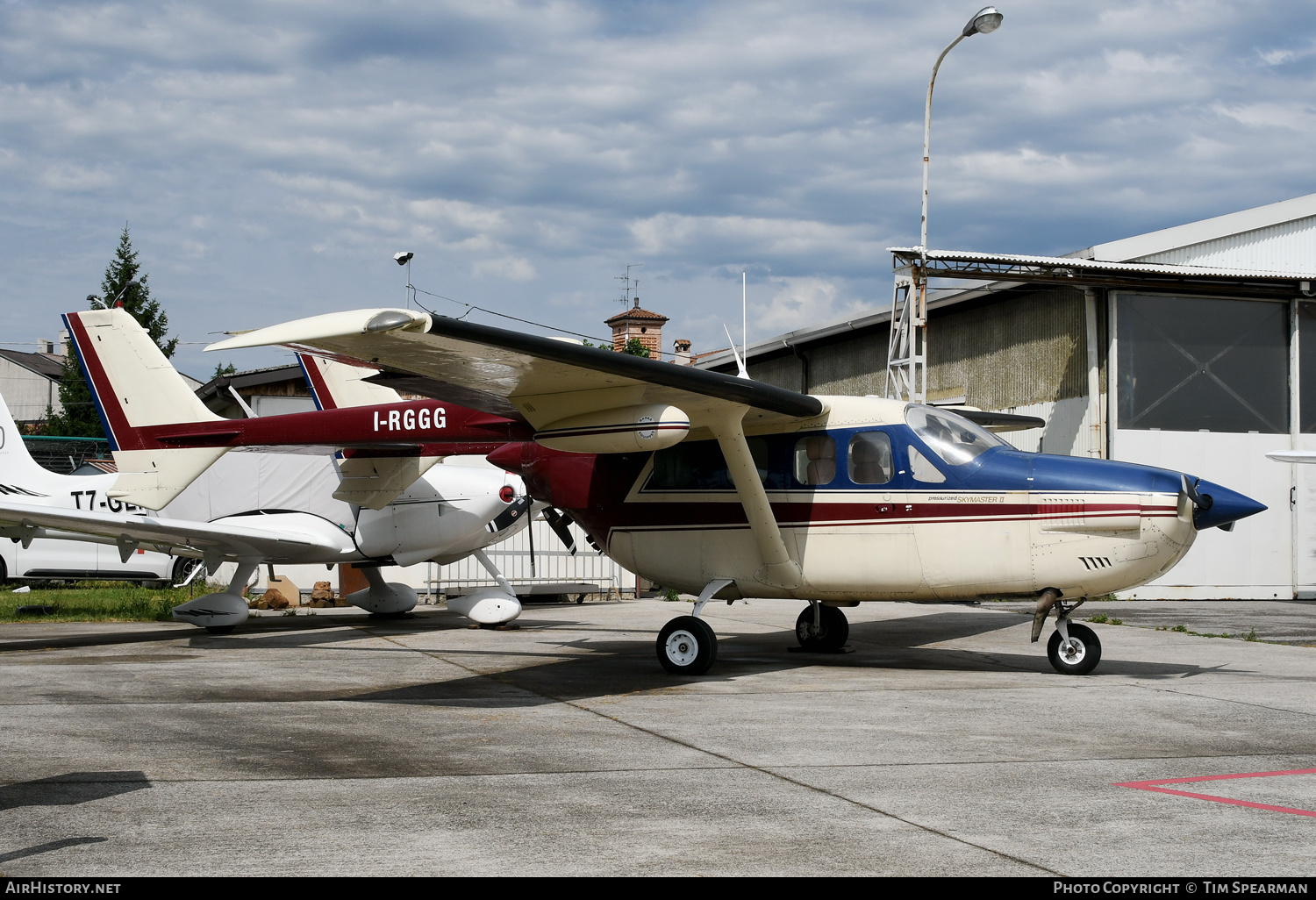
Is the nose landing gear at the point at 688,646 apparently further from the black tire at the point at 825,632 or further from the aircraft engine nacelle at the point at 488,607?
the aircraft engine nacelle at the point at 488,607

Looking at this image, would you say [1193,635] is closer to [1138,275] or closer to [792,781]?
[1138,275]

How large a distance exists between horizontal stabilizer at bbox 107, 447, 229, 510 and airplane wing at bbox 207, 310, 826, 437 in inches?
184

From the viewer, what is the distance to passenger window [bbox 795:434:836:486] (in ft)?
32.5

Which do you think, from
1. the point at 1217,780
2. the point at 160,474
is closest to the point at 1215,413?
the point at 1217,780

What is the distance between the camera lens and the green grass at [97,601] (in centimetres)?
1653

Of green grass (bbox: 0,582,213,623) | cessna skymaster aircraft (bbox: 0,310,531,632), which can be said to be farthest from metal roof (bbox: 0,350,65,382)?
cessna skymaster aircraft (bbox: 0,310,531,632)

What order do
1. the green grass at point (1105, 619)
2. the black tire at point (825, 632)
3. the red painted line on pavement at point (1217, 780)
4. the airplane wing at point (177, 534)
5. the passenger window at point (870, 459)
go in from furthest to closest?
the green grass at point (1105, 619)
the airplane wing at point (177, 534)
the black tire at point (825, 632)
the passenger window at point (870, 459)
the red painted line on pavement at point (1217, 780)

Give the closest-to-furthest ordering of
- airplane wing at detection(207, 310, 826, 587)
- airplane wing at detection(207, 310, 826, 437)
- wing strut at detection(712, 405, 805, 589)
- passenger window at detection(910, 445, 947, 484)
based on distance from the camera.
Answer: airplane wing at detection(207, 310, 826, 437) < airplane wing at detection(207, 310, 826, 587) < passenger window at detection(910, 445, 947, 484) < wing strut at detection(712, 405, 805, 589)

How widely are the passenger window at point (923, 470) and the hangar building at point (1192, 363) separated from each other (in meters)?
10.5

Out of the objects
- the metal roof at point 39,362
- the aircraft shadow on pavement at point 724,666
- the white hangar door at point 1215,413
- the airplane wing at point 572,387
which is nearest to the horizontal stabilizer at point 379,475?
the aircraft shadow on pavement at point 724,666

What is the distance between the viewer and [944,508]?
9344 mm

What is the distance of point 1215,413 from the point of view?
20.5 metres

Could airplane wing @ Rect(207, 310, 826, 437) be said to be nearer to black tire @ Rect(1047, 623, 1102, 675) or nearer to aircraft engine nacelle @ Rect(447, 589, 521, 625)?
black tire @ Rect(1047, 623, 1102, 675)
